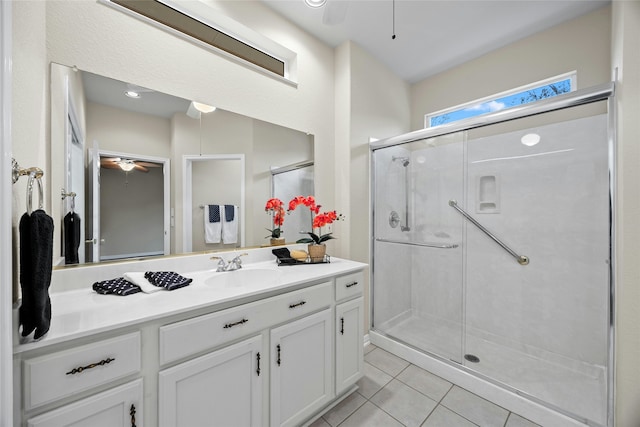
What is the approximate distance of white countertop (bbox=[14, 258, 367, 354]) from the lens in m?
0.83

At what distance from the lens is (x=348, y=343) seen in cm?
170

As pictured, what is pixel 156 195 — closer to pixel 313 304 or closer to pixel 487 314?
pixel 313 304

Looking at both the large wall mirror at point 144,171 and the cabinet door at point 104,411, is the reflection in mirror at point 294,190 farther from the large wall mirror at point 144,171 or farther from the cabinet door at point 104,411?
the cabinet door at point 104,411

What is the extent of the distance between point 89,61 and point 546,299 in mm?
3600

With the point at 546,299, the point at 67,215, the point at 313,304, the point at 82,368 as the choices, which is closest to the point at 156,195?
the point at 67,215

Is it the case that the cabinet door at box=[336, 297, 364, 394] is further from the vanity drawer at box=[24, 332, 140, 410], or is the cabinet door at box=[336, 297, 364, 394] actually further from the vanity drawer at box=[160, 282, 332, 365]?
the vanity drawer at box=[24, 332, 140, 410]

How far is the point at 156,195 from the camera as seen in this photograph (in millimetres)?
1534

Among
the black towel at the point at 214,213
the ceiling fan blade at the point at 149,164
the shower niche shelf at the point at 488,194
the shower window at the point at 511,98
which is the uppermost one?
the shower window at the point at 511,98

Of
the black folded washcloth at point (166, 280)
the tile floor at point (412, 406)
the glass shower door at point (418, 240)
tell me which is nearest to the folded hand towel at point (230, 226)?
the black folded washcloth at point (166, 280)

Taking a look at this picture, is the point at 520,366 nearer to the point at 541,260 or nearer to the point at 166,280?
the point at 541,260

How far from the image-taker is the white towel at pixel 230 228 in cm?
180

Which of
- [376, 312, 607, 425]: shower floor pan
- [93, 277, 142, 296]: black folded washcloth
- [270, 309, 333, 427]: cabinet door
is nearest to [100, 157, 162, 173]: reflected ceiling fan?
[93, 277, 142, 296]: black folded washcloth

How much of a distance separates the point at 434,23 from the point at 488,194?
5.25ft

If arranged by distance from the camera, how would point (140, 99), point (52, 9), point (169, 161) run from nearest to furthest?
point (52, 9) → point (140, 99) → point (169, 161)
